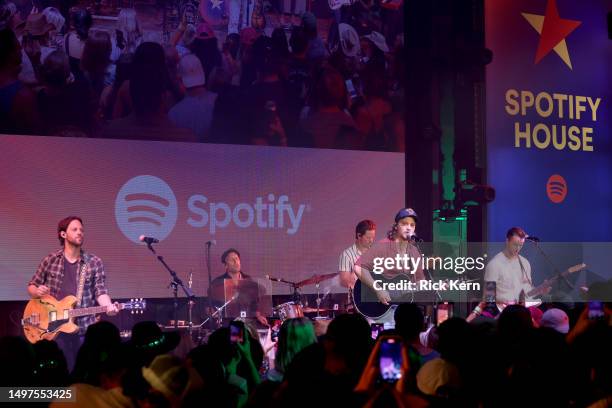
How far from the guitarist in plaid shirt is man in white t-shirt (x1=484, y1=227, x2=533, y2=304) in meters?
4.72

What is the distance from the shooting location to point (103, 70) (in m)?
9.04

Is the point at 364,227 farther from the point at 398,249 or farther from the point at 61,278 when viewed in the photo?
the point at 61,278

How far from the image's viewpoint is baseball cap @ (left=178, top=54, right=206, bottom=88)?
936cm

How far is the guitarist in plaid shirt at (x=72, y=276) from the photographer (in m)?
8.00

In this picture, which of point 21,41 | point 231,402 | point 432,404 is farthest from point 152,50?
point 432,404

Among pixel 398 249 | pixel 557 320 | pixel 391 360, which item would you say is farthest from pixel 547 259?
pixel 391 360

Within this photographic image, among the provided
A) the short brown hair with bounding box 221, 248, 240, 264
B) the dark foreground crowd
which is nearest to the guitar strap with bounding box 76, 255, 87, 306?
the short brown hair with bounding box 221, 248, 240, 264

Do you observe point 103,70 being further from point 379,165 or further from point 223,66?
point 379,165

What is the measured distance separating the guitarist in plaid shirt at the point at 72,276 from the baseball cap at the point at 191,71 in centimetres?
224

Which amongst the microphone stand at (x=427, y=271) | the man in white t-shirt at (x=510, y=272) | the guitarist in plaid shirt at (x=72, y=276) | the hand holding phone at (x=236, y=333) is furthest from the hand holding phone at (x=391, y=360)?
the man in white t-shirt at (x=510, y=272)

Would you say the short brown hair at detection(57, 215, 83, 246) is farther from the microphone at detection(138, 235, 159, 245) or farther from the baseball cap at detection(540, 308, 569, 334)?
the baseball cap at detection(540, 308, 569, 334)

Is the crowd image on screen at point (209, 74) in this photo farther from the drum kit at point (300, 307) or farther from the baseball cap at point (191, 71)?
the drum kit at point (300, 307)

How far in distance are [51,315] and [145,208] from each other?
5.64 ft

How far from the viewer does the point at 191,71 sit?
9430 millimetres
